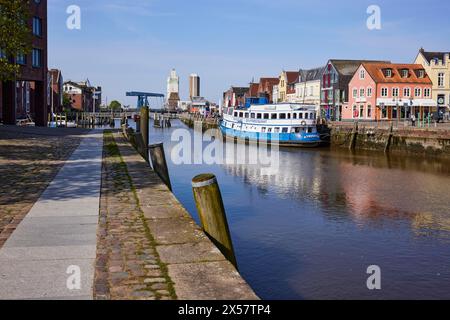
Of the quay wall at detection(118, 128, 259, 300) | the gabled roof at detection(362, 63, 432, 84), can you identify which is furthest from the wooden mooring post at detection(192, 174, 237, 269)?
the gabled roof at detection(362, 63, 432, 84)

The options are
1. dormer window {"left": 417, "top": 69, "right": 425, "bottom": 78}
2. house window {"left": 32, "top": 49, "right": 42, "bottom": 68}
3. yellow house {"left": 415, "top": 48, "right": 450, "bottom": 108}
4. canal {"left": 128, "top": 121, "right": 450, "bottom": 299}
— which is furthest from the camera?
dormer window {"left": 417, "top": 69, "right": 425, "bottom": 78}

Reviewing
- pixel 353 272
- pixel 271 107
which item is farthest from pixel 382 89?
pixel 353 272

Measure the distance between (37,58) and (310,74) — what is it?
50997 millimetres

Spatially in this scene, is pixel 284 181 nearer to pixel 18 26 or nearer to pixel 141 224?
pixel 18 26

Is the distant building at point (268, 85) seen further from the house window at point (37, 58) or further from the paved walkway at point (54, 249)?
the paved walkway at point (54, 249)

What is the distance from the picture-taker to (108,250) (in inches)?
264

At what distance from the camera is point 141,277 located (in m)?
5.68

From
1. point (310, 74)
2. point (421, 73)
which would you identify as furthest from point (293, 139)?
point (310, 74)

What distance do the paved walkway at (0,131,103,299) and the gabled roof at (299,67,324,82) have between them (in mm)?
75169

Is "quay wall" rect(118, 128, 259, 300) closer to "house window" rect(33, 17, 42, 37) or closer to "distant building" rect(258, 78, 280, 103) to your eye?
"house window" rect(33, 17, 42, 37)

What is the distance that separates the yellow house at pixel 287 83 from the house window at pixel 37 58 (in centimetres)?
5353

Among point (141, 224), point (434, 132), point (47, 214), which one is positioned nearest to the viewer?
point (141, 224)

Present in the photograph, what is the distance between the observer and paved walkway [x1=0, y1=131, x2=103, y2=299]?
17.4 feet
